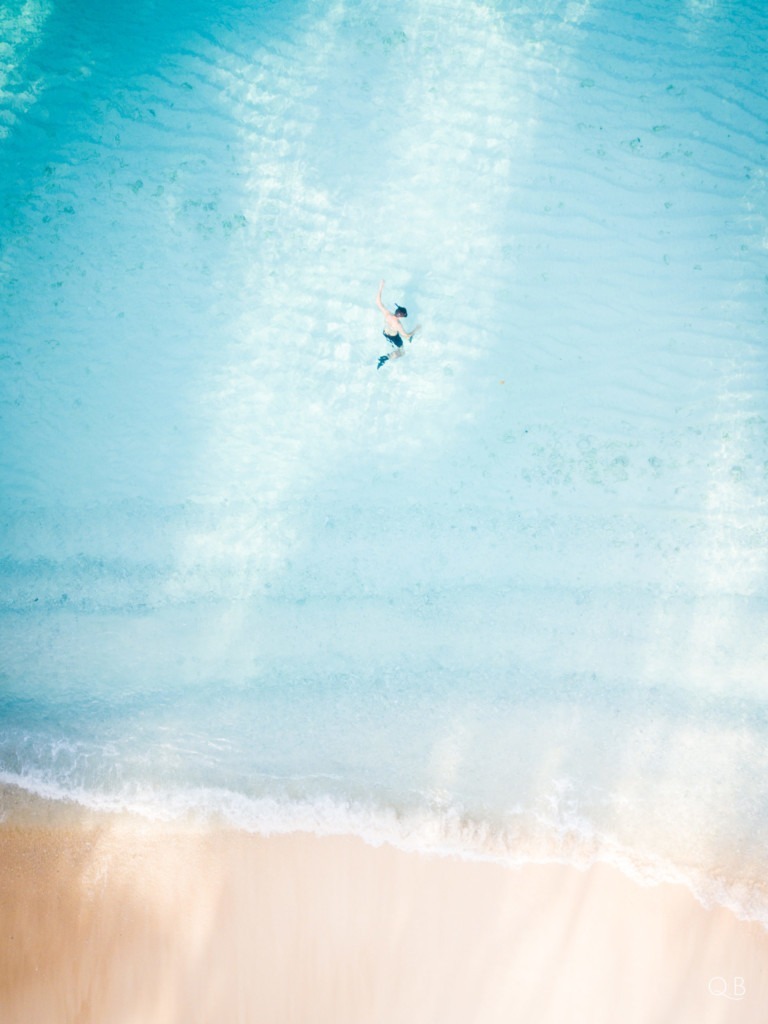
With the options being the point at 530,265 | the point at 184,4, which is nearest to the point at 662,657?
the point at 530,265

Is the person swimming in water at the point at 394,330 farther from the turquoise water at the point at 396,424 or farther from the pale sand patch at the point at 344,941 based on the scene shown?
the pale sand patch at the point at 344,941

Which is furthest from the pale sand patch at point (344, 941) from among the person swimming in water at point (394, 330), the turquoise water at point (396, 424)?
the person swimming in water at point (394, 330)

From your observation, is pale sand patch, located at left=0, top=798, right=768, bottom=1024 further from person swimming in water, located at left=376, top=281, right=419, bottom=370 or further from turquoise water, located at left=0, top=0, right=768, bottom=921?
person swimming in water, located at left=376, top=281, right=419, bottom=370

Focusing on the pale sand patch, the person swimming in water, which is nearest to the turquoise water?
the person swimming in water

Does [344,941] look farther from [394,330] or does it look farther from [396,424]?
[394,330]

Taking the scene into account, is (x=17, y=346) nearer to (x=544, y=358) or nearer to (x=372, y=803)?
(x=544, y=358)
